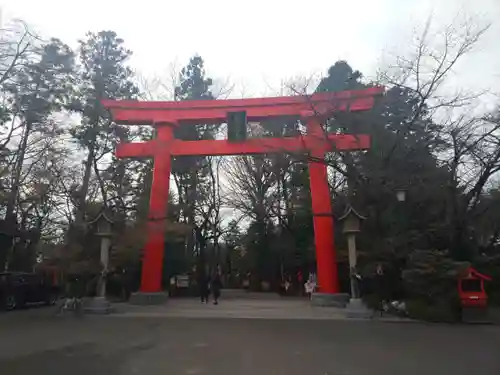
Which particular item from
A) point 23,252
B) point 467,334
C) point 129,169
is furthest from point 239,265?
point 467,334

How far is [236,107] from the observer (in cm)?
2006

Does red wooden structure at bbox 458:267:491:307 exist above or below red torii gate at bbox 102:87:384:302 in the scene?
below

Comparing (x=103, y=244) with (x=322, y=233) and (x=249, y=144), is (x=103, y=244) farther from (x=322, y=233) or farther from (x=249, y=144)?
(x=322, y=233)

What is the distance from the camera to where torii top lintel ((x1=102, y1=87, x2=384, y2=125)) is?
19125 mm

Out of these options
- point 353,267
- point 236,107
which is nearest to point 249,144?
point 236,107

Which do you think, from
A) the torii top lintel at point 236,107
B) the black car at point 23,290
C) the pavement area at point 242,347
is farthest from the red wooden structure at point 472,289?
the black car at point 23,290

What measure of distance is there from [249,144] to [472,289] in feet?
34.3

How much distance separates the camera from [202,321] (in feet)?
43.5

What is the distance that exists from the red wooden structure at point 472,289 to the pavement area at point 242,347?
1.27 m

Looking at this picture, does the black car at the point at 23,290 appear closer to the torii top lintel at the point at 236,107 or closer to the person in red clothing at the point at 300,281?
the torii top lintel at the point at 236,107

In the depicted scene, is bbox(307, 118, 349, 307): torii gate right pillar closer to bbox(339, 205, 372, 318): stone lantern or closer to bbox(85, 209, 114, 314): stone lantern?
bbox(339, 205, 372, 318): stone lantern

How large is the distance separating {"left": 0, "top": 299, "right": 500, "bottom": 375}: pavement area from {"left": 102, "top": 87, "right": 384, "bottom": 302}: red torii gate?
19.5ft

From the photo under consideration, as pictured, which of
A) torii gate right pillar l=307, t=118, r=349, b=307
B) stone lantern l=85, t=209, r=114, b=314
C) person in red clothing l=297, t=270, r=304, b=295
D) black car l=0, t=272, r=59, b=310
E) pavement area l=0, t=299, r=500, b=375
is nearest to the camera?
pavement area l=0, t=299, r=500, b=375

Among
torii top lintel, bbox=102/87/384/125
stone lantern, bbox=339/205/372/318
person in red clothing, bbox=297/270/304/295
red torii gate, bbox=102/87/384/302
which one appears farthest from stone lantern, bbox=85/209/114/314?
person in red clothing, bbox=297/270/304/295
